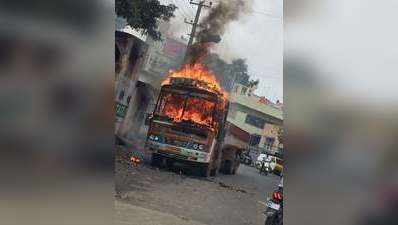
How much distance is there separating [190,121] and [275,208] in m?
1.01

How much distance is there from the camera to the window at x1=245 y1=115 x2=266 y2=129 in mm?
3985

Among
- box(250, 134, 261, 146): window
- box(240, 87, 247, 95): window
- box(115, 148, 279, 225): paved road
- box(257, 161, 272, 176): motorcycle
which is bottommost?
box(115, 148, 279, 225): paved road

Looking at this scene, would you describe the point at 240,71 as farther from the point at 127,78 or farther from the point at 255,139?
the point at 127,78

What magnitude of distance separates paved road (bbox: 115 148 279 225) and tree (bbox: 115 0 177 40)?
112 cm

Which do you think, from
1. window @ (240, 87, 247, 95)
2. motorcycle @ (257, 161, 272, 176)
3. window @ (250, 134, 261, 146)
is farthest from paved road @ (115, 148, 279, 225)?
window @ (240, 87, 247, 95)

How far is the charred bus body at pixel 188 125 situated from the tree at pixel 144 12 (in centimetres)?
51

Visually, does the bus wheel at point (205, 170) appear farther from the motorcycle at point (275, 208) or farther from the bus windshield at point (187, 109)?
the motorcycle at point (275, 208)

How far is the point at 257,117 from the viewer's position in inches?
158

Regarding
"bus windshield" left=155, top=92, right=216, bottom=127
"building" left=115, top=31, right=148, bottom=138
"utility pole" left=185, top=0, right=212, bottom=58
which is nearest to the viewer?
"building" left=115, top=31, right=148, bottom=138

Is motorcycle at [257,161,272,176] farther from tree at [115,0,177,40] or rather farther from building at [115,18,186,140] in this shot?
tree at [115,0,177,40]
